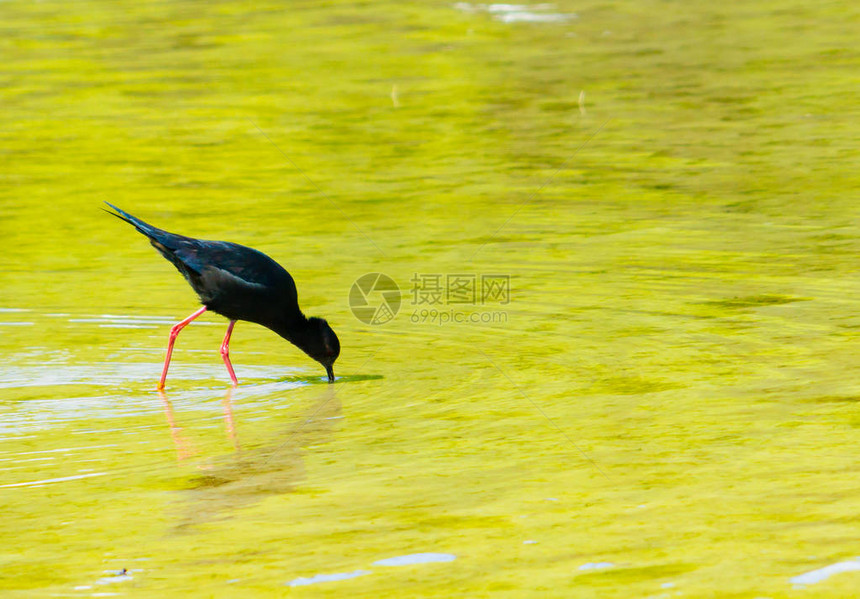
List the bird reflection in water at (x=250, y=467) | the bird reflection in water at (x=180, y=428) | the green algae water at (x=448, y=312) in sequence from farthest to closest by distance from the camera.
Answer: the bird reflection in water at (x=180, y=428) → the bird reflection in water at (x=250, y=467) → the green algae water at (x=448, y=312)

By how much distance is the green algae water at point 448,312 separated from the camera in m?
5.28

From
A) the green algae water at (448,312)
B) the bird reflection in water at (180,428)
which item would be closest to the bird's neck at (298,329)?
the green algae water at (448,312)

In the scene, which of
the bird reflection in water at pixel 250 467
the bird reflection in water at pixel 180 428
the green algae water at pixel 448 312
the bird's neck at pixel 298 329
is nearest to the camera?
the green algae water at pixel 448 312

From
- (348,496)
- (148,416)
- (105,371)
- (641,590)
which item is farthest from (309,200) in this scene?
(641,590)

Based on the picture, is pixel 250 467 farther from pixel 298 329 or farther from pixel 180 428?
pixel 298 329

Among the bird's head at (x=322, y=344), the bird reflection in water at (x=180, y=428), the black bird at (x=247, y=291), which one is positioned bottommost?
the bird reflection in water at (x=180, y=428)

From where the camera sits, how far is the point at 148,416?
7.59 m

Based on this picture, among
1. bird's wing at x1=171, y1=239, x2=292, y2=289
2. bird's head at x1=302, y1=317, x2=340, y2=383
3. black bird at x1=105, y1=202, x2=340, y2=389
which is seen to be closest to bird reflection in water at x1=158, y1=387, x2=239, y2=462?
black bird at x1=105, y1=202, x2=340, y2=389

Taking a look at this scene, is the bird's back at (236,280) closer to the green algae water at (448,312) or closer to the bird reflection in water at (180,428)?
the green algae water at (448,312)

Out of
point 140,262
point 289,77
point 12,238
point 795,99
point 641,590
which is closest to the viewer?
point 641,590

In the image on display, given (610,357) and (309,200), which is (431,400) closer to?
(610,357)

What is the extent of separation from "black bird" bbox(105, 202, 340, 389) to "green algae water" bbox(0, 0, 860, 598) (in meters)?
0.24

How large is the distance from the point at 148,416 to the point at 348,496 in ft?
6.92

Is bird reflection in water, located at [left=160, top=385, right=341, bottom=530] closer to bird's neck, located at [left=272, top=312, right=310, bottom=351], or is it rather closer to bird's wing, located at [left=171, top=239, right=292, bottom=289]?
bird's neck, located at [left=272, top=312, right=310, bottom=351]
